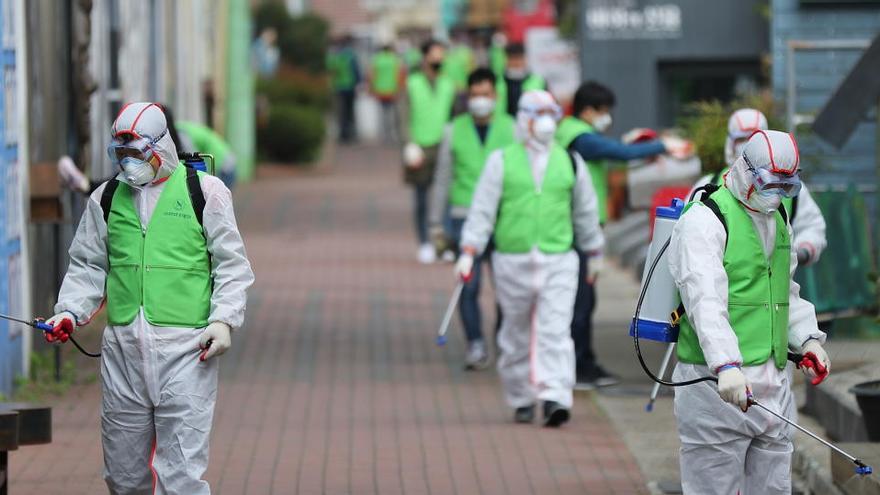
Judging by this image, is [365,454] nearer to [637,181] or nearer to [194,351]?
[194,351]

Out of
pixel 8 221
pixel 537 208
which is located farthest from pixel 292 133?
pixel 537 208

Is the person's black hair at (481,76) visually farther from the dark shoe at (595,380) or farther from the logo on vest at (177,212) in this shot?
the logo on vest at (177,212)

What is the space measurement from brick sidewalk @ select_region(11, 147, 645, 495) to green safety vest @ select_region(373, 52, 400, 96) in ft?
58.9

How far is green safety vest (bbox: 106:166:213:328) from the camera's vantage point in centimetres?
673

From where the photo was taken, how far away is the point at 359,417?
34.3 feet

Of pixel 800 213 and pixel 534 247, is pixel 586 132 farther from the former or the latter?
pixel 800 213

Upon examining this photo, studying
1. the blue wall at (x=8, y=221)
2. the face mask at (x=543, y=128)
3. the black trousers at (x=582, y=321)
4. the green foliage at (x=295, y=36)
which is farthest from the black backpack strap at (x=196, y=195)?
the green foliage at (x=295, y=36)

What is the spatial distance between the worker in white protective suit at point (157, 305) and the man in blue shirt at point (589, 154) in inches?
181

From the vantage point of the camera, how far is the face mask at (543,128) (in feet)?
33.2

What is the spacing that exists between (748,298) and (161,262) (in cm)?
210

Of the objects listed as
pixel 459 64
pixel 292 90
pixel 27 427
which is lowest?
pixel 27 427

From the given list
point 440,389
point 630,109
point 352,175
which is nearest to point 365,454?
point 440,389

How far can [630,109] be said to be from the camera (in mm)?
18312

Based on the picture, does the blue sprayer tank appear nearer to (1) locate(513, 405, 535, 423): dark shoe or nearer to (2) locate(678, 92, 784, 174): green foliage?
(2) locate(678, 92, 784, 174): green foliage
